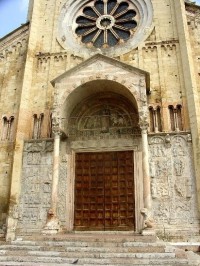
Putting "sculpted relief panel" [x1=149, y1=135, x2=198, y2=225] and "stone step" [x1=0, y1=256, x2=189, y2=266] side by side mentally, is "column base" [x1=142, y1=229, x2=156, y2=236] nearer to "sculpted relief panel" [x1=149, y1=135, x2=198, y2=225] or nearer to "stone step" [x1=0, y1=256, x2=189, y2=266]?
"sculpted relief panel" [x1=149, y1=135, x2=198, y2=225]

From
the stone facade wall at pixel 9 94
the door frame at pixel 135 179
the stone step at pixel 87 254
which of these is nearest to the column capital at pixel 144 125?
the door frame at pixel 135 179

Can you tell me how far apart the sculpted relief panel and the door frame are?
65 cm

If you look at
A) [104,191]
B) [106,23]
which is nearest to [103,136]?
[104,191]

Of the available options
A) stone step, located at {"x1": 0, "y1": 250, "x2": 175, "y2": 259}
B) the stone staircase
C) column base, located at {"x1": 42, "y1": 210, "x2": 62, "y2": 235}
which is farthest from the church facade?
stone step, located at {"x1": 0, "y1": 250, "x2": 175, "y2": 259}

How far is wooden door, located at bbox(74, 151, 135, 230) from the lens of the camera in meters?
11.3

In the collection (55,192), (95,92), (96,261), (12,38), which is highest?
(12,38)

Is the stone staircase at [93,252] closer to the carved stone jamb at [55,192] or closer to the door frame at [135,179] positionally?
the carved stone jamb at [55,192]

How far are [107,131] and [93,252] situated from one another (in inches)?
232

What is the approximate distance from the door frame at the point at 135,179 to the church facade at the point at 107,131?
40 millimetres

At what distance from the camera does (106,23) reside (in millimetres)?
14828

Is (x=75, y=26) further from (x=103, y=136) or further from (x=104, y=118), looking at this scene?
(x=103, y=136)

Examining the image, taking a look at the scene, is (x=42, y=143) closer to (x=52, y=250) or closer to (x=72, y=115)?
(x=72, y=115)

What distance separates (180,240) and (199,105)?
5.09 m

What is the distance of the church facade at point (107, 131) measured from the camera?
1075 centimetres
